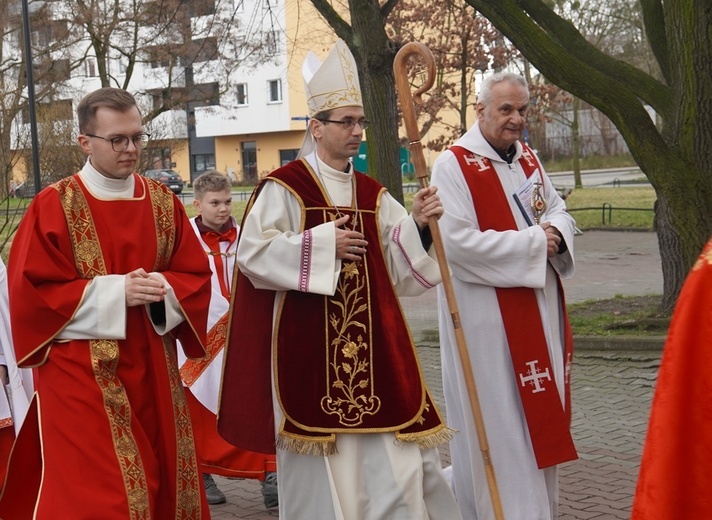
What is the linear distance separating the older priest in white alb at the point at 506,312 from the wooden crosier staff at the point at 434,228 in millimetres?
474

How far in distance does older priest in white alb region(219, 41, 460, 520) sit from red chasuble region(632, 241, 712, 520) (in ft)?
8.42

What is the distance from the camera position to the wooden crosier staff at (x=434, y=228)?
510 centimetres

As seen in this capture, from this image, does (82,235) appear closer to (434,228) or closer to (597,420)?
(434,228)

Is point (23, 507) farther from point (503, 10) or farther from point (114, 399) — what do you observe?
point (503, 10)

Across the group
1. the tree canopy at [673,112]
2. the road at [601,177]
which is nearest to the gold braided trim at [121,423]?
the tree canopy at [673,112]

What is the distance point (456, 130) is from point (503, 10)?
1896cm

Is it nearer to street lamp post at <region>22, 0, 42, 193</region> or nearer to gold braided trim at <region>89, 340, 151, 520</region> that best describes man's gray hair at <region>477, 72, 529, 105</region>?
gold braided trim at <region>89, 340, 151, 520</region>

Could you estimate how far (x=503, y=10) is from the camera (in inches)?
397

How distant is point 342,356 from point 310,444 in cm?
40

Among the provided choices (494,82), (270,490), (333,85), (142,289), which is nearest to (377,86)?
(270,490)

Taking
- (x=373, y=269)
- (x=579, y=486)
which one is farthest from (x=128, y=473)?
(x=579, y=486)

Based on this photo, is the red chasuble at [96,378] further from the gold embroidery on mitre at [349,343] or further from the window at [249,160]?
the window at [249,160]

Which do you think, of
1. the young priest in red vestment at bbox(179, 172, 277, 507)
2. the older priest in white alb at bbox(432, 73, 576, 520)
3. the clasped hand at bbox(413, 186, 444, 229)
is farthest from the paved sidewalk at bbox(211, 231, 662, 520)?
the clasped hand at bbox(413, 186, 444, 229)

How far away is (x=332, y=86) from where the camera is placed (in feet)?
17.2
